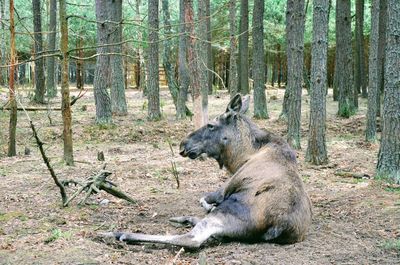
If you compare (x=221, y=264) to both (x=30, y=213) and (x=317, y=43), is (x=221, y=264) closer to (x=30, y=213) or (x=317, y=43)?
(x=30, y=213)

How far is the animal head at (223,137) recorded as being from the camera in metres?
7.66

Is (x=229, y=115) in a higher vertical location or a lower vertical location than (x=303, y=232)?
higher

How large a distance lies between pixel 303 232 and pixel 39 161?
7664mm

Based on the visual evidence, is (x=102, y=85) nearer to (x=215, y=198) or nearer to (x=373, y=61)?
(x=373, y=61)

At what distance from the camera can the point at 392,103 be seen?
9305 mm

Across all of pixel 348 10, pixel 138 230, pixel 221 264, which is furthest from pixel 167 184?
pixel 348 10

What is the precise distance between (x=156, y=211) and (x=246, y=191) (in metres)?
1.89

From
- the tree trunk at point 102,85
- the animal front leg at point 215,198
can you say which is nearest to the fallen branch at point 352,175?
the animal front leg at point 215,198

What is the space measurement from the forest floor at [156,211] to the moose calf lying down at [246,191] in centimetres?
16

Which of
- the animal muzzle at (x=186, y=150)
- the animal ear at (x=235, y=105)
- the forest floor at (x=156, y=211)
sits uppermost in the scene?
the animal ear at (x=235, y=105)

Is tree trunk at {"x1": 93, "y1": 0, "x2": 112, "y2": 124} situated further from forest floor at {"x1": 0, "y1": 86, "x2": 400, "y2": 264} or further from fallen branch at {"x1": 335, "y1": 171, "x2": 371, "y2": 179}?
fallen branch at {"x1": 335, "y1": 171, "x2": 371, "y2": 179}

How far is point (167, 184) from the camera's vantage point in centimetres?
1027

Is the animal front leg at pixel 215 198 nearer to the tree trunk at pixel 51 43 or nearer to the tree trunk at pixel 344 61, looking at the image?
the tree trunk at pixel 344 61

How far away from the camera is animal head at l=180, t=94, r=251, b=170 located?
7.66 m
